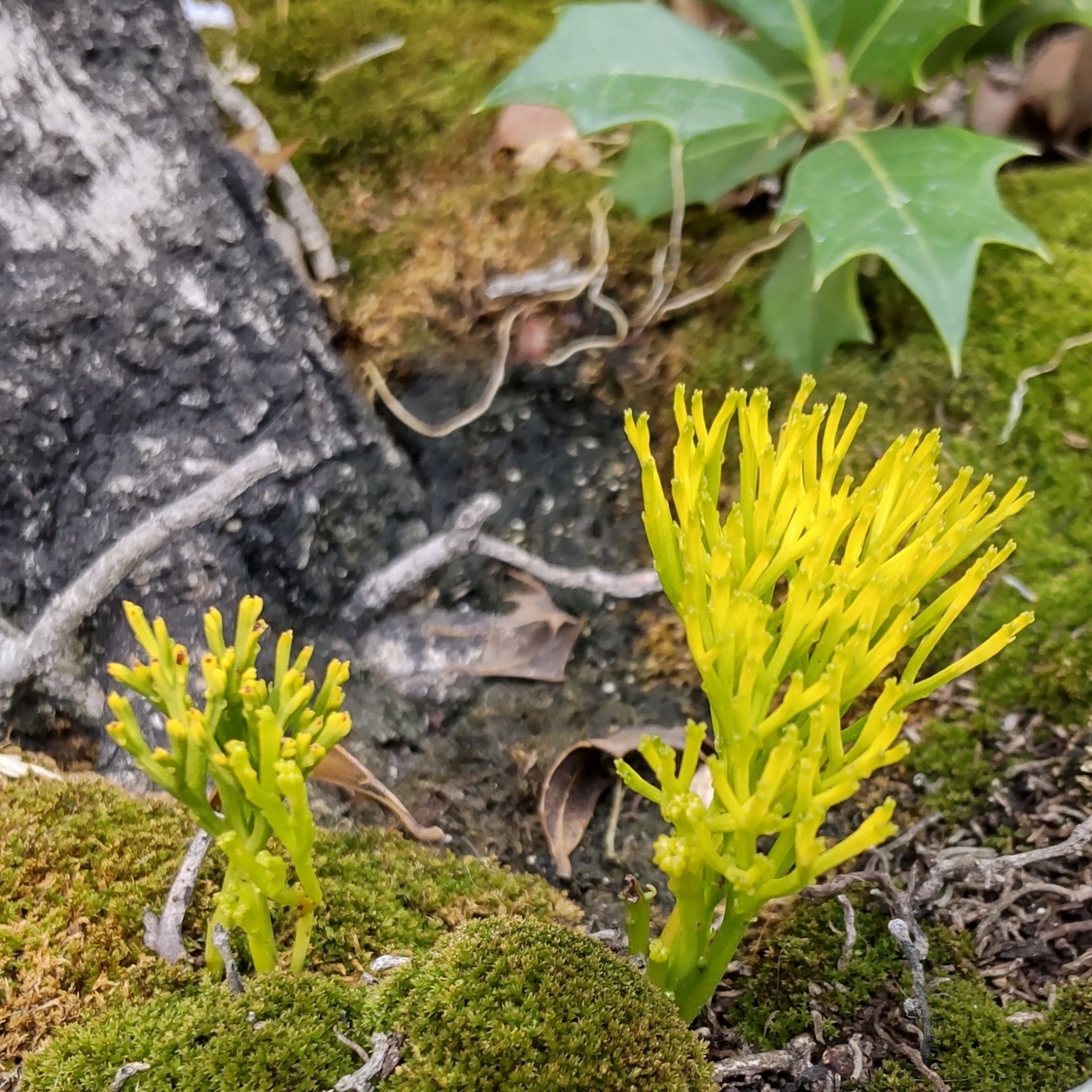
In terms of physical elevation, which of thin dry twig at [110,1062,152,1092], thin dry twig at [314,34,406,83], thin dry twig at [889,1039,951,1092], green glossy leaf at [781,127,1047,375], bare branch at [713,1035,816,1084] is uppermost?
thin dry twig at [314,34,406,83]

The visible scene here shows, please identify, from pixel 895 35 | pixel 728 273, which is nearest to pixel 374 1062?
pixel 728 273

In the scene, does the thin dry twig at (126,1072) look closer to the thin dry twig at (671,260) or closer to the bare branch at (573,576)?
the bare branch at (573,576)

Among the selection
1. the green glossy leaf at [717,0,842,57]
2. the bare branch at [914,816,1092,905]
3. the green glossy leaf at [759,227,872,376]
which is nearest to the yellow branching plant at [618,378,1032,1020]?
the bare branch at [914,816,1092,905]

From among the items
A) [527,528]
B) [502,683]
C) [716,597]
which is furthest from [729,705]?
[527,528]

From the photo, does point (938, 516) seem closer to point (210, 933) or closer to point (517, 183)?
point (210, 933)

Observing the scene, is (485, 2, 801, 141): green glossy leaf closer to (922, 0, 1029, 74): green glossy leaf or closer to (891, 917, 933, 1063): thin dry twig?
(922, 0, 1029, 74): green glossy leaf
